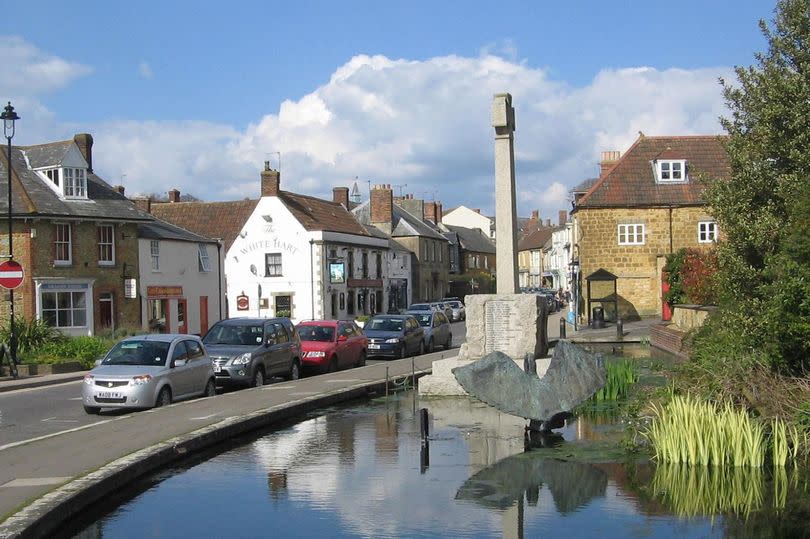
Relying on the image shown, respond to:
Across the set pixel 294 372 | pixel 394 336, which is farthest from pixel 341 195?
pixel 294 372

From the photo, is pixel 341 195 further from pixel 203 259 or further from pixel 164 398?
pixel 164 398

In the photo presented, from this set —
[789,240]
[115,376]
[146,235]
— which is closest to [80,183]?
[146,235]

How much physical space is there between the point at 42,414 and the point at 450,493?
433 inches

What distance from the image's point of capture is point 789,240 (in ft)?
39.7

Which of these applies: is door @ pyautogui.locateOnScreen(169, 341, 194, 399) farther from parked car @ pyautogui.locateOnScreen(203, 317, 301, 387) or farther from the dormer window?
the dormer window

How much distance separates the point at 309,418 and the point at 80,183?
27.7 m

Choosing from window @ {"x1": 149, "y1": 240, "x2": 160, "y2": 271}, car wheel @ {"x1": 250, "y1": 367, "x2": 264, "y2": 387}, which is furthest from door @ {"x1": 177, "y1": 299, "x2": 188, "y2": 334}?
car wheel @ {"x1": 250, "y1": 367, "x2": 264, "y2": 387}

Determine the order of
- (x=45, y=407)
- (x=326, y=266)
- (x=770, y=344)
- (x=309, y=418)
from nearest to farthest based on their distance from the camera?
(x=770, y=344)
(x=309, y=418)
(x=45, y=407)
(x=326, y=266)

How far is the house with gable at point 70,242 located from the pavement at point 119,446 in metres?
20.3

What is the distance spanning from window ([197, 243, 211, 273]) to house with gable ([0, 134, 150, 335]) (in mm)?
5719

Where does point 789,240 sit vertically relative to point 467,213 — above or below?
below

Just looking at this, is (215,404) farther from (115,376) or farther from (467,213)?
(467,213)

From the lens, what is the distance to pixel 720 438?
35.8ft

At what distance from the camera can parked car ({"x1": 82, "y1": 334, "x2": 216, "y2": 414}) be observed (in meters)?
17.5
